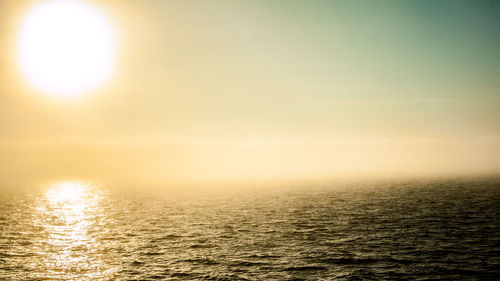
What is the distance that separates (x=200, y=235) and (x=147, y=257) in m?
13.3

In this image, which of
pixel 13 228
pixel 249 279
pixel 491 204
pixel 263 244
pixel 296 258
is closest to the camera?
pixel 249 279

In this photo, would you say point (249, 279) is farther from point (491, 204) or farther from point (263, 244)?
point (491, 204)

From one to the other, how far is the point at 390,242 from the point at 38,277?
1738 inches

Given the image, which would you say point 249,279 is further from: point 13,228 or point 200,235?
point 13,228

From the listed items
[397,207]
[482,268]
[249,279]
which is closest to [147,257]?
[249,279]

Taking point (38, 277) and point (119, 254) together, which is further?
point (119, 254)

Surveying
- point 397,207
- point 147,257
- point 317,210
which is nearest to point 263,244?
point 147,257

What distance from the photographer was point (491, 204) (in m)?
72.3

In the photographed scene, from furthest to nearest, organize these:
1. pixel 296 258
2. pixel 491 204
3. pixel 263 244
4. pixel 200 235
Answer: pixel 491 204 < pixel 200 235 < pixel 263 244 < pixel 296 258

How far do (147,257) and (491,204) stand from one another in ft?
265

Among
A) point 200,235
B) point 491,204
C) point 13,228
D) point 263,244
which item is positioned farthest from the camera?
point 491,204

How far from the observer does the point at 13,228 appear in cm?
5866

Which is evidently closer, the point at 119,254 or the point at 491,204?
the point at 119,254

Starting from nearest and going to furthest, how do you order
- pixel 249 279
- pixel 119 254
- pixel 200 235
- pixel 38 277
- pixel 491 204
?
pixel 249 279, pixel 38 277, pixel 119 254, pixel 200 235, pixel 491 204
